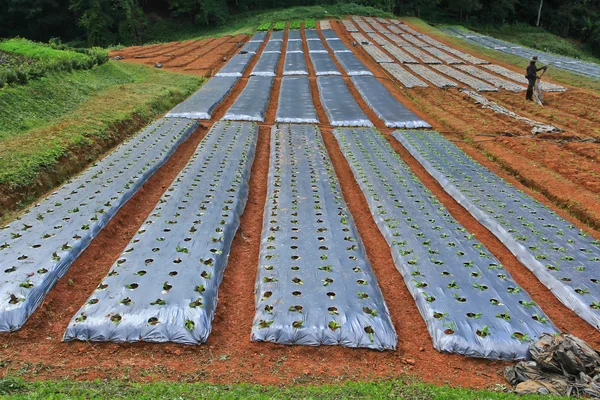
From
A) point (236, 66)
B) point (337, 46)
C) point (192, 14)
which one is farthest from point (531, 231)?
point (192, 14)

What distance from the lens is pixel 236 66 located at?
30016 millimetres

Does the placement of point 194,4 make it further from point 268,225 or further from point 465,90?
point 268,225

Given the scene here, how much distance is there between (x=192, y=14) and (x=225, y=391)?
58018mm

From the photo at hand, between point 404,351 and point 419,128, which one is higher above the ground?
point 419,128

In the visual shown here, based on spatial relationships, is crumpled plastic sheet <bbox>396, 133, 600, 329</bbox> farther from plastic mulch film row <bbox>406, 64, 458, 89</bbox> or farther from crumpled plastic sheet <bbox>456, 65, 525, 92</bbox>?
crumpled plastic sheet <bbox>456, 65, 525, 92</bbox>

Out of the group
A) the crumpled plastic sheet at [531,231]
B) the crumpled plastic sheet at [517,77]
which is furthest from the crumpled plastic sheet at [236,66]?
the crumpled plastic sheet at [517,77]

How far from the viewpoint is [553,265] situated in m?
8.60

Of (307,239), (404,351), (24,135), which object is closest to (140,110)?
(24,135)

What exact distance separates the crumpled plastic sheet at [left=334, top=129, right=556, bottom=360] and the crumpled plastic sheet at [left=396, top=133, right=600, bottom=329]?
941 millimetres

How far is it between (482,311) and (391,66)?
90.6 ft

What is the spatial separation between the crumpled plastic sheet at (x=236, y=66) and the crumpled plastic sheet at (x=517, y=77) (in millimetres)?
18739

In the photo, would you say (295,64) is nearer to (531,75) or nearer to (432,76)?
(432,76)

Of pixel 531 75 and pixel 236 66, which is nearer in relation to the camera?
pixel 531 75

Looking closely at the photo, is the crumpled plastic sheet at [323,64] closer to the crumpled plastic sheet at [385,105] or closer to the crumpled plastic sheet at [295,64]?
the crumpled plastic sheet at [295,64]
